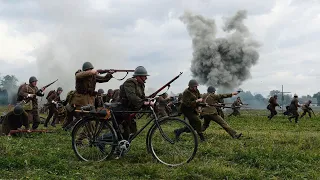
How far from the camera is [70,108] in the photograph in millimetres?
10875

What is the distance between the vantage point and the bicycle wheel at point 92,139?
7.99 meters

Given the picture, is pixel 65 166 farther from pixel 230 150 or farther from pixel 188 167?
pixel 230 150

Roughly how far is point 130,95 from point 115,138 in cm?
87

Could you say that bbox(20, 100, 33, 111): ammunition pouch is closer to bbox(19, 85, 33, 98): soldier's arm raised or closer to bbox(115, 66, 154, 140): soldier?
bbox(19, 85, 33, 98): soldier's arm raised

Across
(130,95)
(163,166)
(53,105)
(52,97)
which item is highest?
(52,97)

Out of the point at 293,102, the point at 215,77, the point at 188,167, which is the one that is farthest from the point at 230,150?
the point at 215,77

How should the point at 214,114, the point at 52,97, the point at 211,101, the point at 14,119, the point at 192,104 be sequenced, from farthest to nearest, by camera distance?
the point at 52,97
the point at 211,101
the point at 214,114
the point at 14,119
the point at 192,104

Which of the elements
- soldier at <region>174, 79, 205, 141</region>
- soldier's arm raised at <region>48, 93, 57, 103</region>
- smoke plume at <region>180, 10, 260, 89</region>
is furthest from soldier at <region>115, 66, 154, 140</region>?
smoke plume at <region>180, 10, 260, 89</region>

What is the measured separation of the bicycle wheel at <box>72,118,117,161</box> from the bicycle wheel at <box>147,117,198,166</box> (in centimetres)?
86

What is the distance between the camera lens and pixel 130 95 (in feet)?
26.6

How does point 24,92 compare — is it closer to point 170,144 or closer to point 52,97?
point 52,97

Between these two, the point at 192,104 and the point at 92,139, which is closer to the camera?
the point at 92,139

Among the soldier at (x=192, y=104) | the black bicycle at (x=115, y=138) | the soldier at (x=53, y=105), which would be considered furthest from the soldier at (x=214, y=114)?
the soldier at (x=53, y=105)

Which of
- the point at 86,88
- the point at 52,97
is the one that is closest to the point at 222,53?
the point at 52,97
